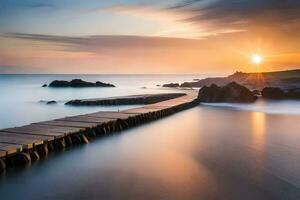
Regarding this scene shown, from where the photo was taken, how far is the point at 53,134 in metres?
8.87

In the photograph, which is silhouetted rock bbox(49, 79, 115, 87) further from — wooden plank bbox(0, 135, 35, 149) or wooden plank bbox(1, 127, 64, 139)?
wooden plank bbox(0, 135, 35, 149)

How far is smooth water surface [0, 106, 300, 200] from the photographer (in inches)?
243

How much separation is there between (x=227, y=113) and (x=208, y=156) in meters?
10.6

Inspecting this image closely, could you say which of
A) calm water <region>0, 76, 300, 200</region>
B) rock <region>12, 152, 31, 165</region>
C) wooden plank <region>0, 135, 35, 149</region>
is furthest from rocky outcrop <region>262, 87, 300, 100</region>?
rock <region>12, 152, 31, 165</region>

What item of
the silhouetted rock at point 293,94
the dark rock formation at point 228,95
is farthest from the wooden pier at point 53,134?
the silhouetted rock at point 293,94

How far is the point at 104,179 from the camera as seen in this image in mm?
6969

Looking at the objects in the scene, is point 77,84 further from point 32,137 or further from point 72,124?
point 32,137

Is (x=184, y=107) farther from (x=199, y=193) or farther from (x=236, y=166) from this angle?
(x=199, y=193)

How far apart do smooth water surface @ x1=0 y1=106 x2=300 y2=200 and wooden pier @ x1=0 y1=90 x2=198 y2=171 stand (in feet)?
1.01

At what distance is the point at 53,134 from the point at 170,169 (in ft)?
10.2

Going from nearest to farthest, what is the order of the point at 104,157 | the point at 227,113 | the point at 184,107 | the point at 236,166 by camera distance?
1. the point at 236,166
2. the point at 104,157
3. the point at 227,113
4. the point at 184,107

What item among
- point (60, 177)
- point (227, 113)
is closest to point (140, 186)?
point (60, 177)

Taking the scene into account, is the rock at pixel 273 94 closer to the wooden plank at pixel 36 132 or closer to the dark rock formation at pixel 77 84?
the wooden plank at pixel 36 132

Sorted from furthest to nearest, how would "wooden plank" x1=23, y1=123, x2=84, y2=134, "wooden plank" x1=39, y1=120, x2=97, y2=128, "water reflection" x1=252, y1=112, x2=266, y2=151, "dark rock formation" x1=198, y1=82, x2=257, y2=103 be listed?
"dark rock formation" x1=198, y1=82, x2=257, y2=103
"water reflection" x1=252, y1=112, x2=266, y2=151
"wooden plank" x1=39, y1=120, x2=97, y2=128
"wooden plank" x1=23, y1=123, x2=84, y2=134
